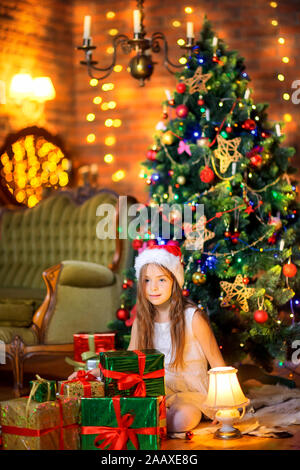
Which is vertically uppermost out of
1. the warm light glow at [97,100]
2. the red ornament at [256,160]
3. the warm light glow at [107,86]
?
the warm light glow at [107,86]

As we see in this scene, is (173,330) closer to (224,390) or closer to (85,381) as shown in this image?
(224,390)

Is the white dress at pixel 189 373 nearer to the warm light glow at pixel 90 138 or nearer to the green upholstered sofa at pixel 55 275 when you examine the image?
the green upholstered sofa at pixel 55 275

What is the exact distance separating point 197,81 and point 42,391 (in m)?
2.29

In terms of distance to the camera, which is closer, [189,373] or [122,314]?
[189,373]

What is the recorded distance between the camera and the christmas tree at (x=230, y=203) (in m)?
4.28

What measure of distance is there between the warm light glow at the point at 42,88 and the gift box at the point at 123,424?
5.03 metres

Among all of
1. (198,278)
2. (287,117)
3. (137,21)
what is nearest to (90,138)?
(287,117)

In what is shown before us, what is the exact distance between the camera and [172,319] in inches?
143

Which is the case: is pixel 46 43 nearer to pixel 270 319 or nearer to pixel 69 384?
pixel 270 319

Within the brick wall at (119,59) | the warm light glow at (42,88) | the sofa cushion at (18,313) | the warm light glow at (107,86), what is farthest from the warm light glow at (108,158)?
the sofa cushion at (18,313)

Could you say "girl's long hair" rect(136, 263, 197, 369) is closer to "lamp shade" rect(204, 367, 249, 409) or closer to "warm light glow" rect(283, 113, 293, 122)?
"lamp shade" rect(204, 367, 249, 409)

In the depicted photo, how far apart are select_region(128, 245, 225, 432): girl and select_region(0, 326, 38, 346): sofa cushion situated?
3.67ft

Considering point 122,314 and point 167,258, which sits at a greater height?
point 167,258

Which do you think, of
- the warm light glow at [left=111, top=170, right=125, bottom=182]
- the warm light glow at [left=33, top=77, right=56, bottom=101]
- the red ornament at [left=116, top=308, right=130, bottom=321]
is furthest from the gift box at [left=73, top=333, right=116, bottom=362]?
the warm light glow at [left=33, top=77, right=56, bottom=101]
